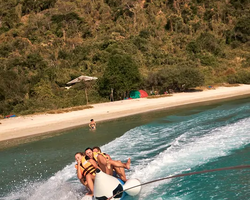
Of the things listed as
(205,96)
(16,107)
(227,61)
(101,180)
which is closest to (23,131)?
(16,107)

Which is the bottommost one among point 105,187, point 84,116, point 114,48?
point 105,187

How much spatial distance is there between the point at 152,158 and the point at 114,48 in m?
32.7

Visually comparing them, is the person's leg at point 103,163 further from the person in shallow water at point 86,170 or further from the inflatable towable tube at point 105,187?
the inflatable towable tube at point 105,187

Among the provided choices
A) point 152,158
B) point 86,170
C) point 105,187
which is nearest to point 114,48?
Result: point 152,158

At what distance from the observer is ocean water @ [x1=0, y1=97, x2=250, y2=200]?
19.7 ft

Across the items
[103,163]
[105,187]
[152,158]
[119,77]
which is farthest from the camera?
[119,77]

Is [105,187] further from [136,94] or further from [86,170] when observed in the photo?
[136,94]

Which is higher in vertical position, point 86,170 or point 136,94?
point 136,94

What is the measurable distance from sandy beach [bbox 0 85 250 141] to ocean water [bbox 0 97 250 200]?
6.53 feet

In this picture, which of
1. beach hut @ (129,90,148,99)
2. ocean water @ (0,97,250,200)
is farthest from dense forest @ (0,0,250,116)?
A: ocean water @ (0,97,250,200)

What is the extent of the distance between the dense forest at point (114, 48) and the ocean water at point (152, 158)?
9.47m

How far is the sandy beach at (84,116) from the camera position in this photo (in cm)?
1530

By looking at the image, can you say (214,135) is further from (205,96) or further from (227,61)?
(227,61)

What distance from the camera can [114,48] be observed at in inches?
1569
